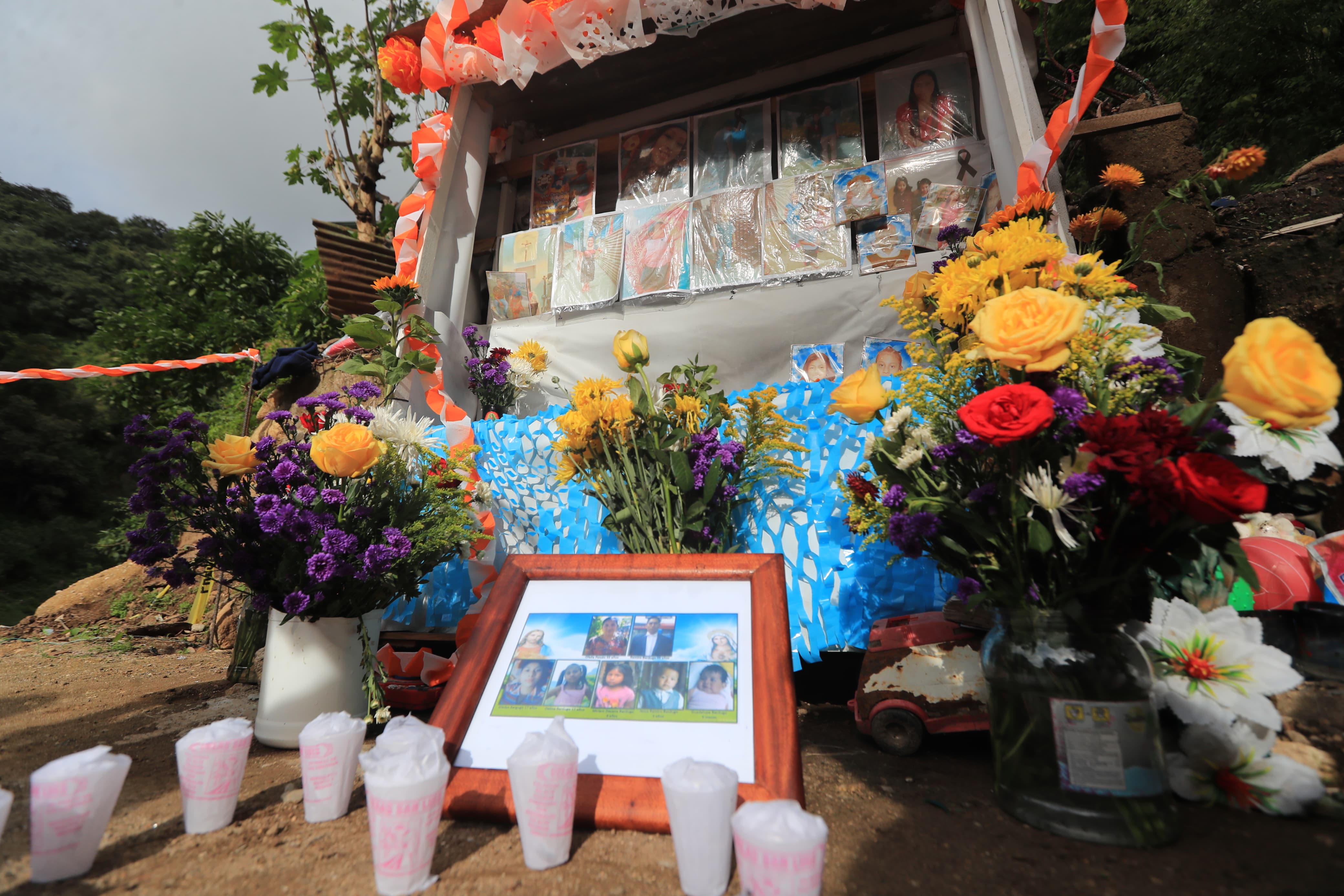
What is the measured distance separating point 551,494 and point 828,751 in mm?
1185

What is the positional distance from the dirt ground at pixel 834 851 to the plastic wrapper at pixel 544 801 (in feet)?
0.10

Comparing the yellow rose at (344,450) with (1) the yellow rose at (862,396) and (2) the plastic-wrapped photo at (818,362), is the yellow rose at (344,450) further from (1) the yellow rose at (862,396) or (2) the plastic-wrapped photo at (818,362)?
(2) the plastic-wrapped photo at (818,362)

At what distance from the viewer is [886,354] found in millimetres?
2658

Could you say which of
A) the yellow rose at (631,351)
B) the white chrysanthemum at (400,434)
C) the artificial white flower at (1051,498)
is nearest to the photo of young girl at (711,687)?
the artificial white flower at (1051,498)

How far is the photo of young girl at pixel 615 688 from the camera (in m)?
1.08

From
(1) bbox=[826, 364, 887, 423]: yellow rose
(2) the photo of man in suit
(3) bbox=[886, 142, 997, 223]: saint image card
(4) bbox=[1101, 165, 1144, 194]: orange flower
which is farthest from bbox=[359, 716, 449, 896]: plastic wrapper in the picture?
(4) bbox=[1101, 165, 1144, 194]: orange flower

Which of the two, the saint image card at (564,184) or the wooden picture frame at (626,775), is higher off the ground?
the saint image card at (564,184)

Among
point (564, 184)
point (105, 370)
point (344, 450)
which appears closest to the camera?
point (344, 450)

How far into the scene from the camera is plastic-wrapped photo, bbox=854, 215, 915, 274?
2.75 metres

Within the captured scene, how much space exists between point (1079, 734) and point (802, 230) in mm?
2504

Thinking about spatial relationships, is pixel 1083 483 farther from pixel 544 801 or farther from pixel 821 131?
pixel 821 131

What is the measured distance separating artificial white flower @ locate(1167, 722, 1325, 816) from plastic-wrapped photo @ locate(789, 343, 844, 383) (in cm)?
193

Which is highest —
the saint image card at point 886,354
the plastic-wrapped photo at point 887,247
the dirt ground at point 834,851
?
the plastic-wrapped photo at point 887,247

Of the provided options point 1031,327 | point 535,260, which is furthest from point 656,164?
point 1031,327
